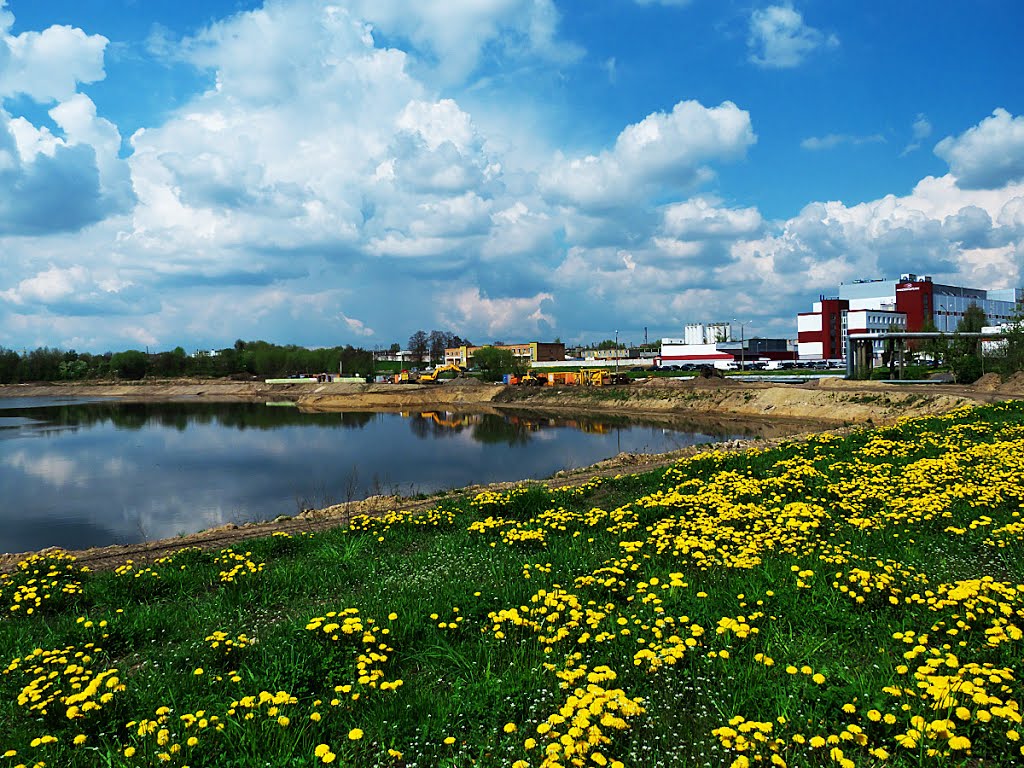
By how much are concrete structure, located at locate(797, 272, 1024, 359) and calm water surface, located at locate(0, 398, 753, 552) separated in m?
73.8

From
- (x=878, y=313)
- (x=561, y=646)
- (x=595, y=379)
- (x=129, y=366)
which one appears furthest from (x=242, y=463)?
(x=129, y=366)

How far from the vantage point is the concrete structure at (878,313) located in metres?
118

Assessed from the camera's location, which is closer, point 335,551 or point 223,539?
point 335,551

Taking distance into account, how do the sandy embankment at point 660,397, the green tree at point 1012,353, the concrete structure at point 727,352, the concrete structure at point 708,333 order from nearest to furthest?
the sandy embankment at point 660,397 < the green tree at point 1012,353 < the concrete structure at point 727,352 < the concrete structure at point 708,333

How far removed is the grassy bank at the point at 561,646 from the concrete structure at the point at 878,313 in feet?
384

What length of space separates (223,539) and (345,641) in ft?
33.3

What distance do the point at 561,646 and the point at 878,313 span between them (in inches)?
5058

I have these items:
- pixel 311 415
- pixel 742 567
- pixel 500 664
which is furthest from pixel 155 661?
pixel 311 415

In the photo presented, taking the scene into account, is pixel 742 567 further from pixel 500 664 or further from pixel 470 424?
pixel 470 424

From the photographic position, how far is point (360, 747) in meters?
5.28

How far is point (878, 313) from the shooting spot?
117 meters

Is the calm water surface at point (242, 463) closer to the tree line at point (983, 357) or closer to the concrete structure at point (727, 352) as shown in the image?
the tree line at point (983, 357)

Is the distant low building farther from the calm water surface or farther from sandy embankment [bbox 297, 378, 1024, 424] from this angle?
the calm water surface

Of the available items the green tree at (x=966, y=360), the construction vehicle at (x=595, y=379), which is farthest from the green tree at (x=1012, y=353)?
the construction vehicle at (x=595, y=379)
